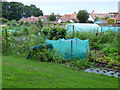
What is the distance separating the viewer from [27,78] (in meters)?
A: 4.98

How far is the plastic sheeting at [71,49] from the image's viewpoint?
28.1 feet

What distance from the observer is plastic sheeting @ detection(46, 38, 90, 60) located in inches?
338

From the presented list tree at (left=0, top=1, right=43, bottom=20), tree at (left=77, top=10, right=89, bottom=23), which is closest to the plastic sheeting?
tree at (left=0, top=1, right=43, bottom=20)

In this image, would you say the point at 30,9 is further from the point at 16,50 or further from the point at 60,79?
the point at 60,79

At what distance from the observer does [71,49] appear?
28.0 feet

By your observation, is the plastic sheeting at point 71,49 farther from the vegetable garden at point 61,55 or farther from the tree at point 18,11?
the tree at point 18,11

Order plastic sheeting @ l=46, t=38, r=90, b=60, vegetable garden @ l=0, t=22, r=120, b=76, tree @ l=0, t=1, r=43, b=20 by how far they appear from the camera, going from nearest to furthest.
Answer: vegetable garden @ l=0, t=22, r=120, b=76, plastic sheeting @ l=46, t=38, r=90, b=60, tree @ l=0, t=1, r=43, b=20

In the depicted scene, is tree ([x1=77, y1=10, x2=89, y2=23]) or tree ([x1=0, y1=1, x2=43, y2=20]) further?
tree ([x1=77, y1=10, x2=89, y2=23])

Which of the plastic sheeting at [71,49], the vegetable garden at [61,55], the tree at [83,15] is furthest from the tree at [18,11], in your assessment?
the plastic sheeting at [71,49]

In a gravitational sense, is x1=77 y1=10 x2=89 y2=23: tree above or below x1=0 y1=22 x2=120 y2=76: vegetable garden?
above

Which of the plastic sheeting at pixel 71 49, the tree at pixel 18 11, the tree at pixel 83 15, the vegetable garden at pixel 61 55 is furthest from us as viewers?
the tree at pixel 83 15

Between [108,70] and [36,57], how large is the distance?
357 cm

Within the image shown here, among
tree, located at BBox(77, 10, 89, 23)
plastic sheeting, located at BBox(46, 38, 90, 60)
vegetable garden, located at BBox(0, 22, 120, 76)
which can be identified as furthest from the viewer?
tree, located at BBox(77, 10, 89, 23)

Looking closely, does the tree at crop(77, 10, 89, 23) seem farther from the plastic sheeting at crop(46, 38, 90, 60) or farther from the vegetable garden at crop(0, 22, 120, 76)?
the plastic sheeting at crop(46, 38, 90, 60)
